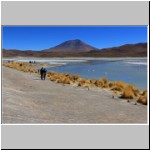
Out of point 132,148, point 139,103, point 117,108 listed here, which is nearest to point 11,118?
point 132,148

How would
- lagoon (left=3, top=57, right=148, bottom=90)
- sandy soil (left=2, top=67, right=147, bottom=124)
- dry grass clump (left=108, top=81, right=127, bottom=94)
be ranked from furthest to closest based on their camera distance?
lagoon (left=3, top=57, right=148, bottom=90) < dry grass clump (left=108, top=81, right=127, bottom=94) < sandy soil (left=2, top=67, right=147, bottom=124)

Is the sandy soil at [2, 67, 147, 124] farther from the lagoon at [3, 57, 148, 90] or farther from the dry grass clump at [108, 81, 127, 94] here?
the lagoon at [3, 57, 148, 90]

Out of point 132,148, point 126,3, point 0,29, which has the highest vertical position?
point 126,3

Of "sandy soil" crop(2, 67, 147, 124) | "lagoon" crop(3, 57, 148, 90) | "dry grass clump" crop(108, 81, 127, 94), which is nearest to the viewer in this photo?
"sandy soil" crop(2, 67, 147, 124)

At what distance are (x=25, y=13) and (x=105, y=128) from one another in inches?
101

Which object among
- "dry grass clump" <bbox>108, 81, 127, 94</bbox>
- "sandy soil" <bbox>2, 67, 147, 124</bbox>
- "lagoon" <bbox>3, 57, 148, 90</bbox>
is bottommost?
"sandy soil" <bbox>2, 67, 147, 124</bbox>

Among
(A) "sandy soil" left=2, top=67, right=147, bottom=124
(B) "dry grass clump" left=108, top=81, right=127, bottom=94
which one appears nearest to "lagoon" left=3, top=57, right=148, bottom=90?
(B) "dry grass clump" left=108, top=81, right=127, bottom=94

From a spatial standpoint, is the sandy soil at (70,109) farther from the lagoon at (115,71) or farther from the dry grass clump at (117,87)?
the lagoon at (115,71)

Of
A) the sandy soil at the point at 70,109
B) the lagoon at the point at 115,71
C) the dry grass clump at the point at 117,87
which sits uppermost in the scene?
the lagoon at the point at 115,71

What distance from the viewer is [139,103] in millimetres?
14789

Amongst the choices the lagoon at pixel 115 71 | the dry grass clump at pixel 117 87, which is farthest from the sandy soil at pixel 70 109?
the lagoon at pixel 115 71

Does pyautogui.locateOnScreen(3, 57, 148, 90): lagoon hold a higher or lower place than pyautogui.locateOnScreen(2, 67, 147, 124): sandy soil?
higher

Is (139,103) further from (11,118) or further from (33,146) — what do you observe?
(33,146)

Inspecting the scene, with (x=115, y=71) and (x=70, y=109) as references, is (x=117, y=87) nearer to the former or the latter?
(x=70, y=109)
